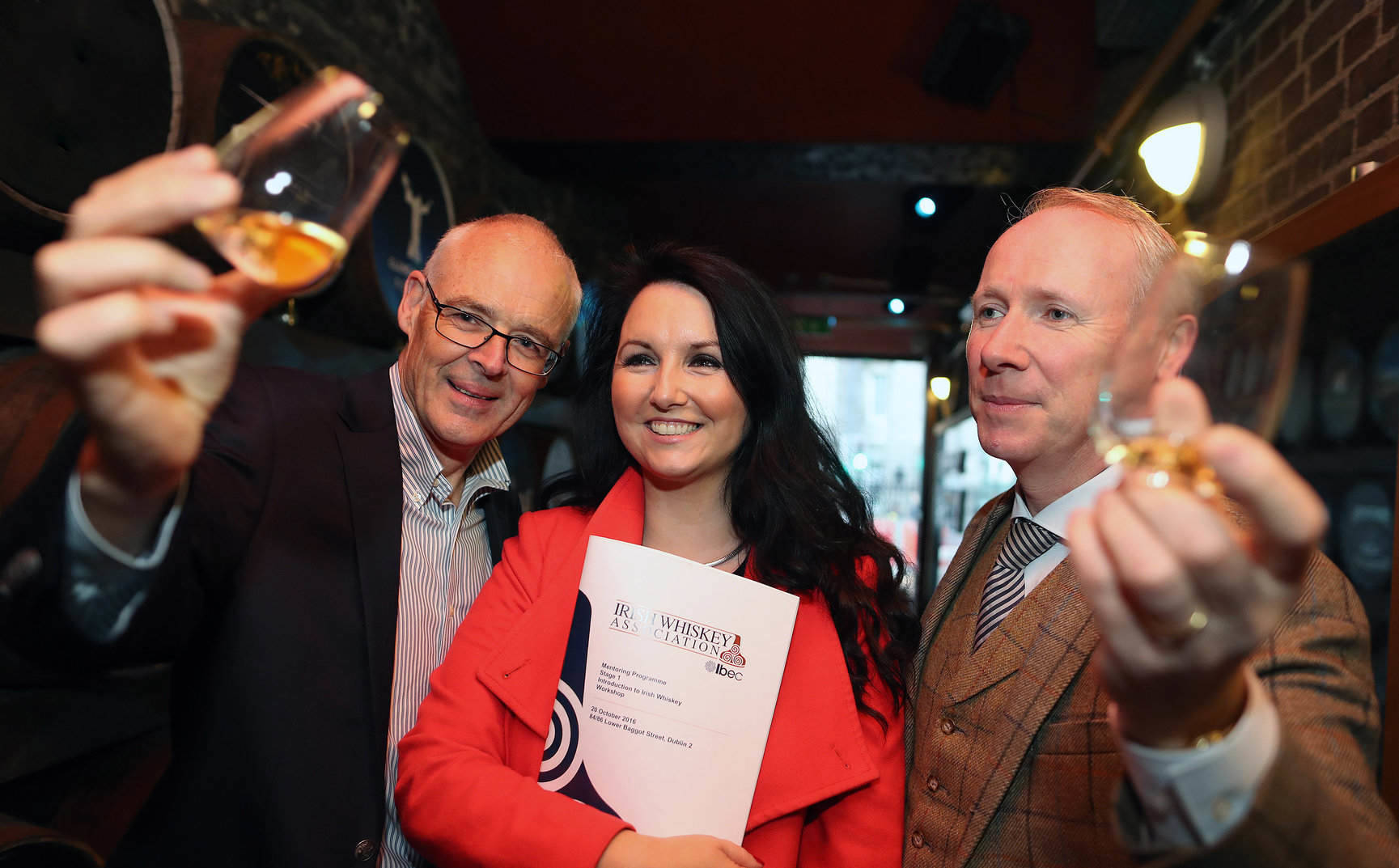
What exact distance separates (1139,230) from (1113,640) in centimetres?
96

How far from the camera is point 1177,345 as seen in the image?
67 cm

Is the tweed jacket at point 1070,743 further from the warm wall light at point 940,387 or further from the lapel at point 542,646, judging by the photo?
the warm wall light at point 940,387

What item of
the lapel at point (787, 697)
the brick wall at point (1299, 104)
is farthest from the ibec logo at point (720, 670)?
the brick wall at point (1299, 104)

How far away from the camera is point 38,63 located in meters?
1.51

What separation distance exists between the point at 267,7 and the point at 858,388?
7099 mm

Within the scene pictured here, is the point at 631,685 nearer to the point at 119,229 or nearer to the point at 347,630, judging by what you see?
the point at 347,630

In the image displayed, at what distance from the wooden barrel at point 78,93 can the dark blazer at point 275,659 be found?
54cm

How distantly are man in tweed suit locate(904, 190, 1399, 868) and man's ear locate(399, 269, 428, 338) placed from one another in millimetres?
1266

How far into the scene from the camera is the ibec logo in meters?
1.38

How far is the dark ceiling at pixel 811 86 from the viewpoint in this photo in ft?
12.3

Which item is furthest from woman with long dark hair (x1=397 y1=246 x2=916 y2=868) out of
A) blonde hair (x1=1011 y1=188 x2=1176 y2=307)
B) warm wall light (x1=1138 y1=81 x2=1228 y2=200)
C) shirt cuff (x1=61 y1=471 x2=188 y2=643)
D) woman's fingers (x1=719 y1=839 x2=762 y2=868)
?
warm wall light (x1=1138 y1=81 x2=1228 y2=200)

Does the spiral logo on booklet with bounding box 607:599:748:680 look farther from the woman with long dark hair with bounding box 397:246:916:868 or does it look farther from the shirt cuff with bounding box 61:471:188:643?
the shirt cuff with bounding box 61:471:188:643

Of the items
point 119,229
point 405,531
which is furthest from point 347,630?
point 119,229

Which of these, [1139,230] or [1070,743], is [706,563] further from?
[1139,230]
